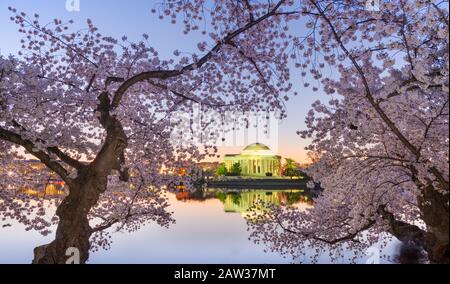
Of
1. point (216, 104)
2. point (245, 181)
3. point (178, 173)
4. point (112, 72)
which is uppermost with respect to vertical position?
point (245, 181)

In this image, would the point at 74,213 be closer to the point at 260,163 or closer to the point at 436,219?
the point at 436,219

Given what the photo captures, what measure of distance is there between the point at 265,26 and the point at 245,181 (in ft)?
203

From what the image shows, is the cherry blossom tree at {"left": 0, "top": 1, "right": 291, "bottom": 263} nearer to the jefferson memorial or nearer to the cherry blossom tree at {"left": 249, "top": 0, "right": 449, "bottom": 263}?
the cherry blossom tree at {"left": 249, "top": 0, "right": 449, "bottom": 263}

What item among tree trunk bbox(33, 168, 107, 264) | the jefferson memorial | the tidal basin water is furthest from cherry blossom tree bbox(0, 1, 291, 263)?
the jefferson memorial

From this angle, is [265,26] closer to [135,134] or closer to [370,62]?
[370,62]

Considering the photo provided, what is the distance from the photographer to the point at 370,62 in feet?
24.4

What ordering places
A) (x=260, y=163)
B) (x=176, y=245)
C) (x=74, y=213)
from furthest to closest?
(x=260, y=163) < (x=176, y=245) < (x=74, y=213)

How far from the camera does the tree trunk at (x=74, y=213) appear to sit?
7.09 meters

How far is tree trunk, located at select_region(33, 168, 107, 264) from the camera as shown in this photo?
709 cm

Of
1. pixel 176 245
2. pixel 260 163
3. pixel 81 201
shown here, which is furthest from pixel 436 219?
pixel 260 163

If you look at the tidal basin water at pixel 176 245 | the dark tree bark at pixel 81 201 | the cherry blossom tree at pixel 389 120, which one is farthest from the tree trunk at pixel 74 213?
the tidal basin water at pixel 176 245

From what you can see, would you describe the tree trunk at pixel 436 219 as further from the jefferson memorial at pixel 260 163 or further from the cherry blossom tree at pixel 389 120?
the jefferson memorial at pixel 260 163

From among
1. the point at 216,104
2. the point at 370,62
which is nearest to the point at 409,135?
the point at 370,62

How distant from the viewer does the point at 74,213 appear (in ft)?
23.2
